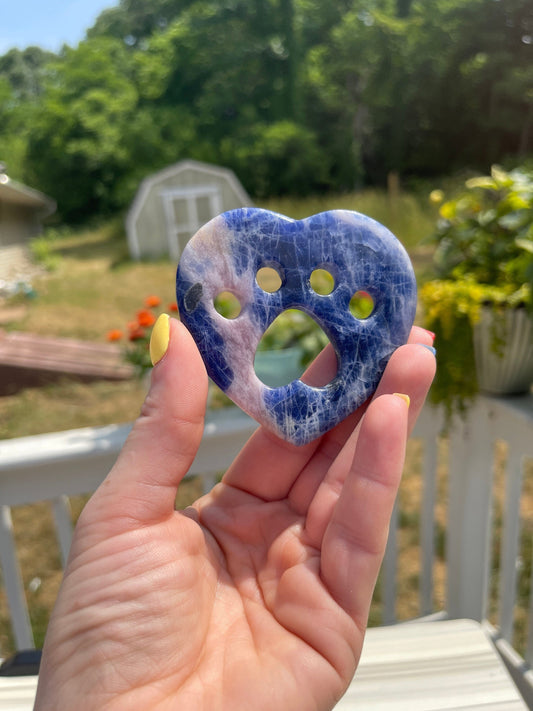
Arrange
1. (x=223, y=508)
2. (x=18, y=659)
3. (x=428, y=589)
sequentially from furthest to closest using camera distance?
(x=428, y=589)
(x=18, y=659)
(x=223, y=508)

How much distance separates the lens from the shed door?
10.7 metres

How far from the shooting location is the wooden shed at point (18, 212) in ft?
29.8

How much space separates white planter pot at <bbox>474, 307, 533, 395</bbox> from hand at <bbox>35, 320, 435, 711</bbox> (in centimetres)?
71

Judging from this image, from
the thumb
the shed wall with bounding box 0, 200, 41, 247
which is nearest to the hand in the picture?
the thumb

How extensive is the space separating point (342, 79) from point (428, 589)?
691 inches

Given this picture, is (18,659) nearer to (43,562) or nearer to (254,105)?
(43,562)

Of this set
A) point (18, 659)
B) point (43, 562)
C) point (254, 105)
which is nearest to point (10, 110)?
point (254, 105)

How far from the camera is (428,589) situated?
1942 millimetres

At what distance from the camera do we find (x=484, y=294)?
146 cm

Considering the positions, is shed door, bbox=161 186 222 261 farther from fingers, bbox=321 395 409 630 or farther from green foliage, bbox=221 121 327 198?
fingers, bbox=321 395 409 630

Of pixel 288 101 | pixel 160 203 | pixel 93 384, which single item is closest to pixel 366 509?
pixel 93 384

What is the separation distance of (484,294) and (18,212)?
1051 cm

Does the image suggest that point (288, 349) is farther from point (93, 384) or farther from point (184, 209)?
point (184, 209)

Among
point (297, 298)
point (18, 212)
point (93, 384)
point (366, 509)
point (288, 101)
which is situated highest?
→ point (288, 101)
